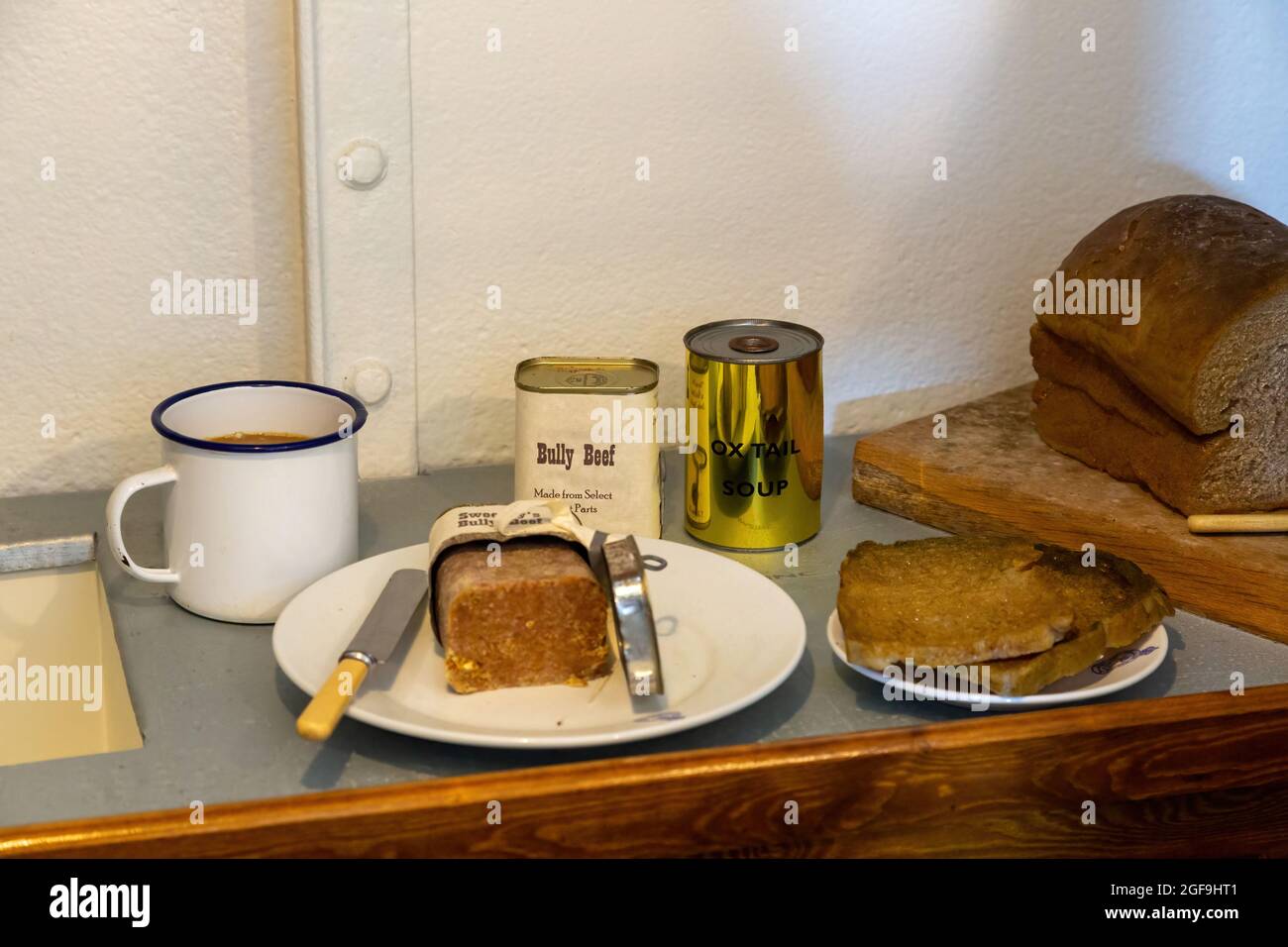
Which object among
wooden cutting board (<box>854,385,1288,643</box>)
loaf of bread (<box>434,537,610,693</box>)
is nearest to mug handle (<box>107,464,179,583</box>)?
loaf of bread (<box>434,537,610,693</box>)

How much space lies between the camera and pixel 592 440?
113 cm

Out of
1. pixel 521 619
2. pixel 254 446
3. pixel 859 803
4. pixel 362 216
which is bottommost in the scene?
pixel 859 803

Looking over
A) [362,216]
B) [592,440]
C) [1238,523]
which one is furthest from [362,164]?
[1238,523]

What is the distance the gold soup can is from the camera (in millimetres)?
1139

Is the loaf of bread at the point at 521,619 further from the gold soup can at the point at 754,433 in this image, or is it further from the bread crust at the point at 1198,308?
the bread crust at the point at 1198,308

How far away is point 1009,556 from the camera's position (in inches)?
41.8

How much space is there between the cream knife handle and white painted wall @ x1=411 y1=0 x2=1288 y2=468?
0.47m

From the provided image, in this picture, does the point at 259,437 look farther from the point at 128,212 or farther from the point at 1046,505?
the point at 1046,505

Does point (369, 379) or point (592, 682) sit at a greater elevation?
point (369, 379)

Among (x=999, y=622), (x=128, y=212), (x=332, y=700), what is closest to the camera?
(x=332, y=700)

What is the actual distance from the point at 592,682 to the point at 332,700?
0.61 feet
